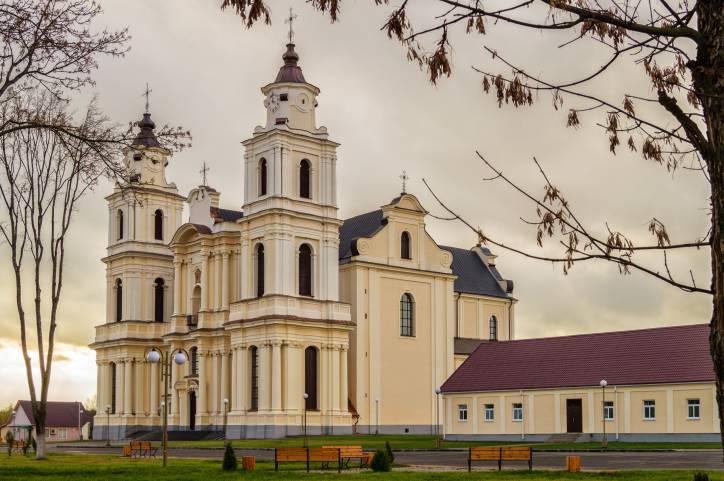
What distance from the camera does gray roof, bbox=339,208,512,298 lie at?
68.8 m

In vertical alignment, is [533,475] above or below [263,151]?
below

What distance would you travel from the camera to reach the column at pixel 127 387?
74.6 meters

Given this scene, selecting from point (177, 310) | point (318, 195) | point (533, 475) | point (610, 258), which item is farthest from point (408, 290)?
point (610, 258)

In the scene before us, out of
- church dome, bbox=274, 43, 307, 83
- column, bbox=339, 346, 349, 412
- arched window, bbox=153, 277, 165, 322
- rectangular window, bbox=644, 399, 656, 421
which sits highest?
church dome, bbox=274, 43, 307, 83

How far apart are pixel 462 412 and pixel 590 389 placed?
885cm

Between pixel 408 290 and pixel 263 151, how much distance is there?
511 inches

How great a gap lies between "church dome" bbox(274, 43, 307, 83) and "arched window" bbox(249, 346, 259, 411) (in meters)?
16.2

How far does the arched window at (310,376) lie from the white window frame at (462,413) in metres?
8.92

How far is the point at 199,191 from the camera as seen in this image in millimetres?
73125

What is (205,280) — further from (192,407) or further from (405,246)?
(405,246)

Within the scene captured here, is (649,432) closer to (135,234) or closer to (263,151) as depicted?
(263,151)

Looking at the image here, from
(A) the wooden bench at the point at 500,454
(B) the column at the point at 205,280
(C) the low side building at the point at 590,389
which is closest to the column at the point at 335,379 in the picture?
(C) the low side building at the point at 590,389

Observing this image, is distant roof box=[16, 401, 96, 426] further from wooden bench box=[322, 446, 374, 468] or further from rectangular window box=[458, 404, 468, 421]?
wooden bench box=[322, 446, 374, 468]

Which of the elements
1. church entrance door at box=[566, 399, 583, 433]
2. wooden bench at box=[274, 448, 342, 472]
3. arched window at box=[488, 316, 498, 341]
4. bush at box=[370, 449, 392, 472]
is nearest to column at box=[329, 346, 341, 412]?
church entrance door at box=[566, 399, 583, 433]
